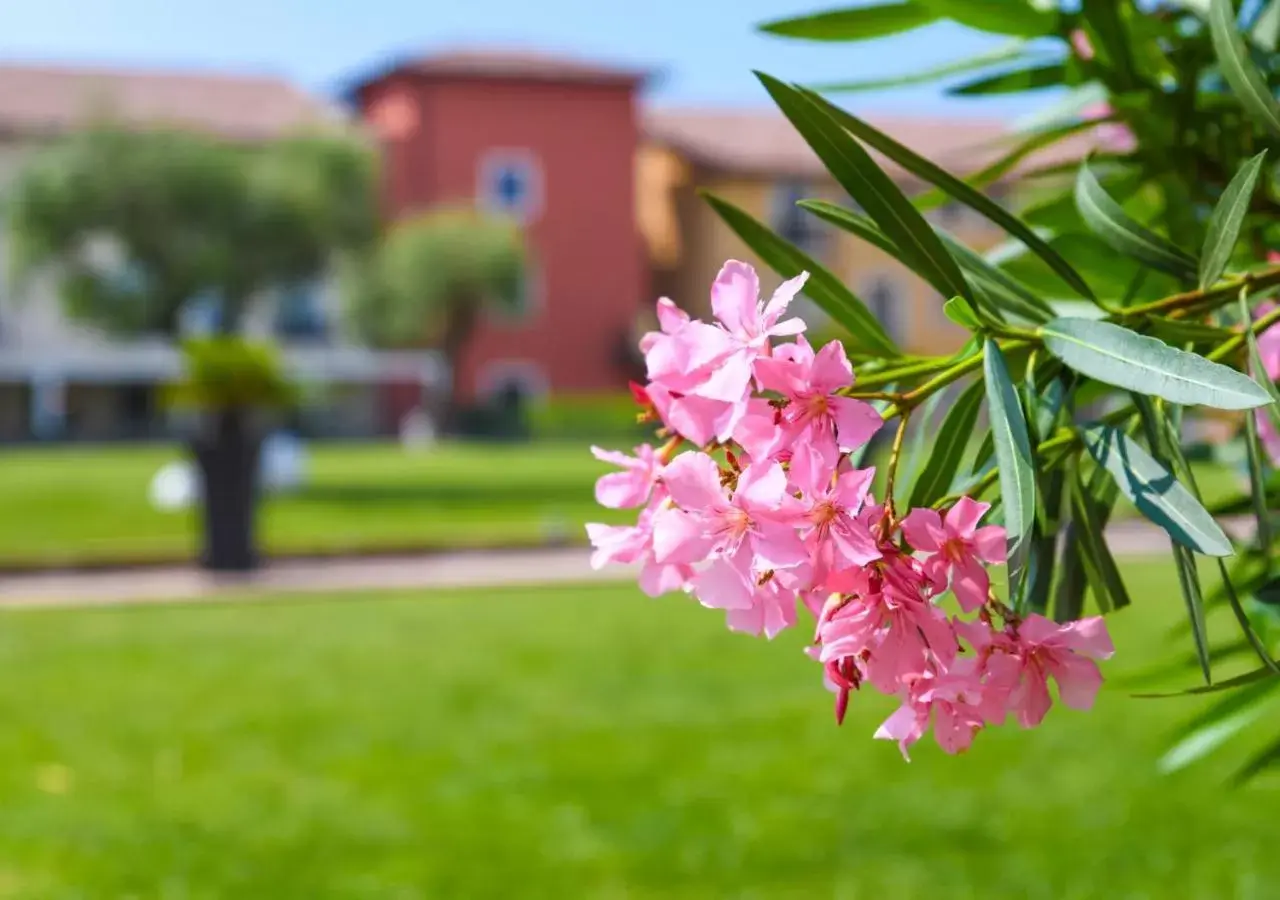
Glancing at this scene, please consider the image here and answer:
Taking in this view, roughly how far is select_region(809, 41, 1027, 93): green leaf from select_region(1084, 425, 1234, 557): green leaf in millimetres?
545

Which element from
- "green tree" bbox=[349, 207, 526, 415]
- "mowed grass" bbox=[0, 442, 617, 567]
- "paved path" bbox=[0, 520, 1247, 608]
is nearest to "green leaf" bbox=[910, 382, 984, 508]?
Answer: "mowed grass" bbox=[0, 442, 617, 567]

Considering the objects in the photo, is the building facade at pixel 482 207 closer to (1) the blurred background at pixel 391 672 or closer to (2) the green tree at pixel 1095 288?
(1) the blurred background at pixel 391 672

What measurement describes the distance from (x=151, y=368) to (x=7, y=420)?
2783mm

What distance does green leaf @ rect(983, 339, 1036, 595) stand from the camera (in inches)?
32.4

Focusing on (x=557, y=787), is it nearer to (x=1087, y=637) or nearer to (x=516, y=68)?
(x=1087, y=637)

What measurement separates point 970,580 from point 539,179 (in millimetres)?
31571

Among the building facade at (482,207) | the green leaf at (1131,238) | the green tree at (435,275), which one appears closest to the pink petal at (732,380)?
the green leaf at (1131,238)

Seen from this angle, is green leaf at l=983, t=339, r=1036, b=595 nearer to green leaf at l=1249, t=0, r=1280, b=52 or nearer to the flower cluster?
the flower cluster

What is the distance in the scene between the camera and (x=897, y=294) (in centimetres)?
3434

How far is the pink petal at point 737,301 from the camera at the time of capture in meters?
0.83

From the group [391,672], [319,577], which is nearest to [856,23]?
[391,672]

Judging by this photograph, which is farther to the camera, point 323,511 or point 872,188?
point 323,511

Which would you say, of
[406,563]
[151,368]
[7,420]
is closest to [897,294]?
[151,368]

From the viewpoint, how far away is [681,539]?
0.84 metres
